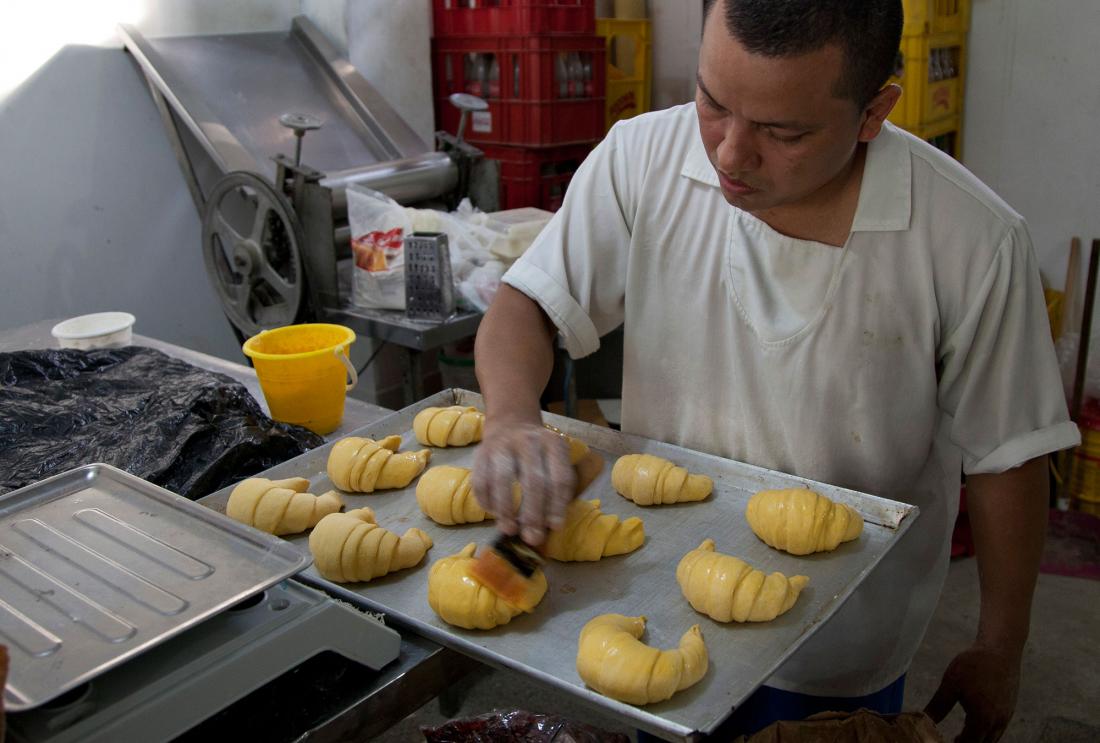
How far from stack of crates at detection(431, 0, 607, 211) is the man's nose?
270 cm

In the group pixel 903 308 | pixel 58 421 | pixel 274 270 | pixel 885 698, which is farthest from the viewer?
pixel 274 270

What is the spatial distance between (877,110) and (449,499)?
33.2 inches

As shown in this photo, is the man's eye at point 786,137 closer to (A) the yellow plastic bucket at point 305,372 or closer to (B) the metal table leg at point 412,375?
(A) the yellow plastic bucket at point 305,372

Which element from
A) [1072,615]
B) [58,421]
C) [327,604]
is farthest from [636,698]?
[1072,615]

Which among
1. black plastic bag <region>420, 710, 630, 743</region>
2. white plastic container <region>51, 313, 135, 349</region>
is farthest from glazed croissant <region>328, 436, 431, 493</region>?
white plastic container <region>51, 313, 135, 349</region>

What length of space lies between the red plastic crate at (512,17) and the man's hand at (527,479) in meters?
2.86

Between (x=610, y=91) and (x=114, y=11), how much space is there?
83.0 inches

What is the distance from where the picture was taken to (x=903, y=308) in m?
1.35

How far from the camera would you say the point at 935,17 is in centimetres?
345

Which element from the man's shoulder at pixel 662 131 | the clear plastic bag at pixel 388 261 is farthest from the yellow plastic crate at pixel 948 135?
the man's shoulder at pixel 662 131

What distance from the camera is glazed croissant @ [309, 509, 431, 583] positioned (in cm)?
130

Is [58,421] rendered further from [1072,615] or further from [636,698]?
[1072,615]

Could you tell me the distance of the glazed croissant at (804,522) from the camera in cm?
134

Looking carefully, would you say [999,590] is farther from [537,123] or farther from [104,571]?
A: [537,123]
